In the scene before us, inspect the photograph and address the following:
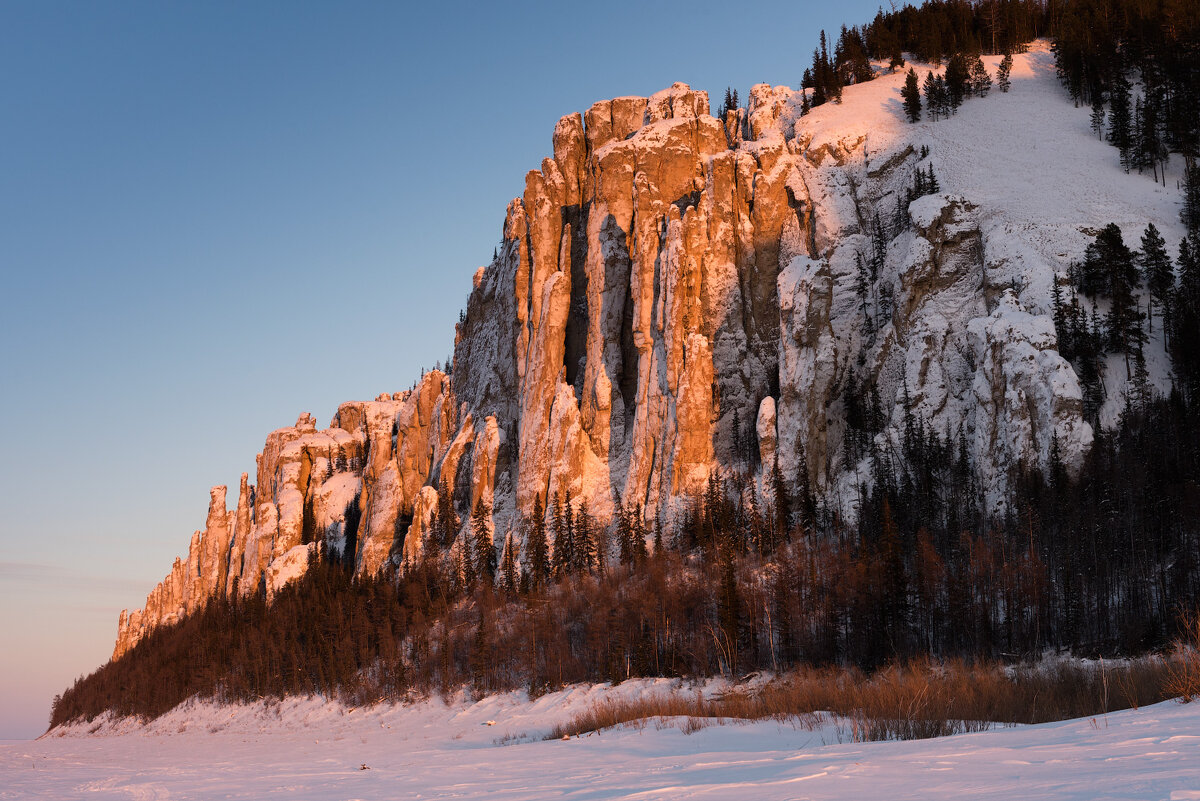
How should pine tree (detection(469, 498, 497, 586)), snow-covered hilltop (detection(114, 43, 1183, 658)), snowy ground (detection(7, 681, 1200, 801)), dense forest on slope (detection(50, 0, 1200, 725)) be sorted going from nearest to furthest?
snowy ground (detection(7, 681, 1200, 801)) < dense forest on slope (detection(50, 0, 1200, 725)) < snow-covered hilltop (detection(114, 43, 1183, 658)) < pine tree (detection(469, 498, 497, 586))

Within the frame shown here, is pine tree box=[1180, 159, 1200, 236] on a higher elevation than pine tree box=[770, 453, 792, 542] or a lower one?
higher

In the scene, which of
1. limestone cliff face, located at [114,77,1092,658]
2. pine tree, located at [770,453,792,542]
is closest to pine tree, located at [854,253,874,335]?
limestone cliff face, located at [114,77,1092,658]

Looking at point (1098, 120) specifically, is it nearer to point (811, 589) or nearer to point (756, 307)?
point (756, 307)

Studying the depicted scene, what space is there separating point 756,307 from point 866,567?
45236 mm

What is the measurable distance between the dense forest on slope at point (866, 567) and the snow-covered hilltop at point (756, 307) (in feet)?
10.1

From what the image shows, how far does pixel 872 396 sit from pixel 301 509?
337ft

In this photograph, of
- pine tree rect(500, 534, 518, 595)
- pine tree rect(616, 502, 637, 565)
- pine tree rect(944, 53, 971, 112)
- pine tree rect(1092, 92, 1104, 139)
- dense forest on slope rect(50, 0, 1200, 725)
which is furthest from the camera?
pine tree rect(944, 53, 971, 112)

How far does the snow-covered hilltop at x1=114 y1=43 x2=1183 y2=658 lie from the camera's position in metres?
77.0

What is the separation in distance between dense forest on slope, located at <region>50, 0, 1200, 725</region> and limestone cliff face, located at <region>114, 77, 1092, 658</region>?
10.9ft

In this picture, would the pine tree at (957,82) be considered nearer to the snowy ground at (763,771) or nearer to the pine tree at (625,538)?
the pine tree at (625,538)

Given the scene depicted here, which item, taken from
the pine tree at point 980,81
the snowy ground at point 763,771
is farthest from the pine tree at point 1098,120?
the snowy ground at point 763,771

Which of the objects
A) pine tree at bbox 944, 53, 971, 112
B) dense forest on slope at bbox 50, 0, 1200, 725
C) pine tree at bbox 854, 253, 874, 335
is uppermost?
pine tree at bbox 944, 53, 971, 112

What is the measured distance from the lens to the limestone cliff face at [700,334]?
3024 inches

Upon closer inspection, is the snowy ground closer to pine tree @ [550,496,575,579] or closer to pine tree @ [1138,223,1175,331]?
pine tree @ [550,496,575,579]
